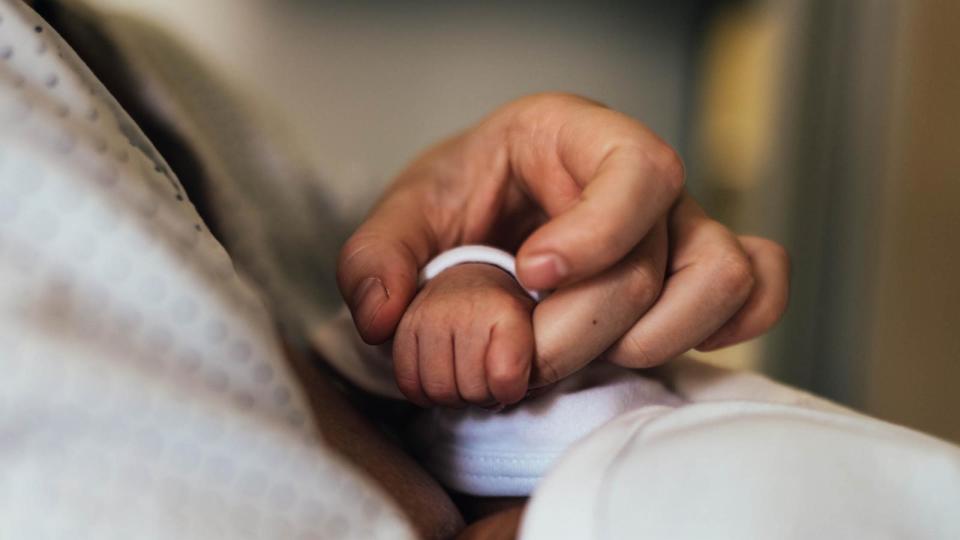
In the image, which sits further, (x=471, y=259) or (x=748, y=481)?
(x=471, y=259)

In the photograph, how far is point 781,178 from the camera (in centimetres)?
107

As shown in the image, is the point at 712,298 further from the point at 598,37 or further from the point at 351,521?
the point at 598,37

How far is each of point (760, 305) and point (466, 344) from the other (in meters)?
0.15

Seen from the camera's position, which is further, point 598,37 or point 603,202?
point 598,37

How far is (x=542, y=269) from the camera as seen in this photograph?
275mm

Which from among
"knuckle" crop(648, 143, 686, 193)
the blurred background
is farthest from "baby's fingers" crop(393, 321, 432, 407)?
the blurred background

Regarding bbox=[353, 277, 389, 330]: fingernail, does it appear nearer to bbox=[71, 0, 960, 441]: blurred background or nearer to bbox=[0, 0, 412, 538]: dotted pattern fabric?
bbox=[0, 0, 412, 538]: dotted pattern fabric

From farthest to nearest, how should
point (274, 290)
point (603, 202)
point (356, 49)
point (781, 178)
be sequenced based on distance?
point (356, 49) < point (781, 178) < point (274, 290) < point (603, 202)

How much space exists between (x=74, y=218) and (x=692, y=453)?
0.52 feet

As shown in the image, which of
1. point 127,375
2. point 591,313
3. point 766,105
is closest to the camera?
point 127,375

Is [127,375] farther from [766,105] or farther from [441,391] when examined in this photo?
[766,105]

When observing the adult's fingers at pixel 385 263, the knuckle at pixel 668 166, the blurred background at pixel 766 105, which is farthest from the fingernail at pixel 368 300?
the blurred background at pixel 766 105

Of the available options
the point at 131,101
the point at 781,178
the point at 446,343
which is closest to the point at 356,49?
the point at 781,178

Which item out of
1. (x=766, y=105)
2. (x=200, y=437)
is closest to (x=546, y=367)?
(x=200, y=437)
